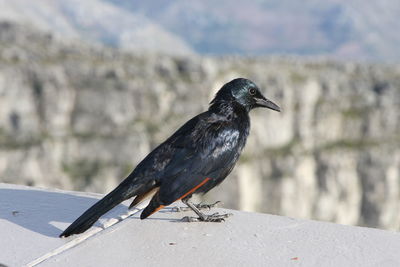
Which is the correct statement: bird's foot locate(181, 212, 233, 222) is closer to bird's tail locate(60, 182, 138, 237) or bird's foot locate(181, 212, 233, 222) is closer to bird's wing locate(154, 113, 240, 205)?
bird's wing locate(154, 113, 240, 205)

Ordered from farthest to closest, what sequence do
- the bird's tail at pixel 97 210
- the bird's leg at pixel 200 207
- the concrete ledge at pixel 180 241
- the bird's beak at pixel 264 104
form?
the bird's beak at pixel 264 104, the bird's leg at pixel 200 207, the bird's tail at pixel 97 210, the concrete ledge at pixel 180 241

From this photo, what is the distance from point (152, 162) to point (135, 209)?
2.83 ft

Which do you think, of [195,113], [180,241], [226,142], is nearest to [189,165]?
[226,142]

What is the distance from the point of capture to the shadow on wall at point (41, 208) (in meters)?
7.02

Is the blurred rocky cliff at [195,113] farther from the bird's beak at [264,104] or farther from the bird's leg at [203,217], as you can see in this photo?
the bird's leg at [203,217]

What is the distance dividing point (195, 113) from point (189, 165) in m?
128

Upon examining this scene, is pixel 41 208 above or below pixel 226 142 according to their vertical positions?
below

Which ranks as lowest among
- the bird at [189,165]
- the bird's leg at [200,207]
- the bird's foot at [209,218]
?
the bird's foot at [209,218]

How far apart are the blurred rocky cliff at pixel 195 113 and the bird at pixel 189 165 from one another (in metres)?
115

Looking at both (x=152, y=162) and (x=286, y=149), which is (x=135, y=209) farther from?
(x=286, y=149)

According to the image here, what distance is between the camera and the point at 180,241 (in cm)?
666

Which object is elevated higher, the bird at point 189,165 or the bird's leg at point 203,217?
the bird at point 189,165

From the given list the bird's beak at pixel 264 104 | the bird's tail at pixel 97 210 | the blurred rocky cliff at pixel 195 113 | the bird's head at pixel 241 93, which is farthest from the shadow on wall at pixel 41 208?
the blurred rocky cliff at pixel 195 113

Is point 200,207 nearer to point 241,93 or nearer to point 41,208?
point 241,93
